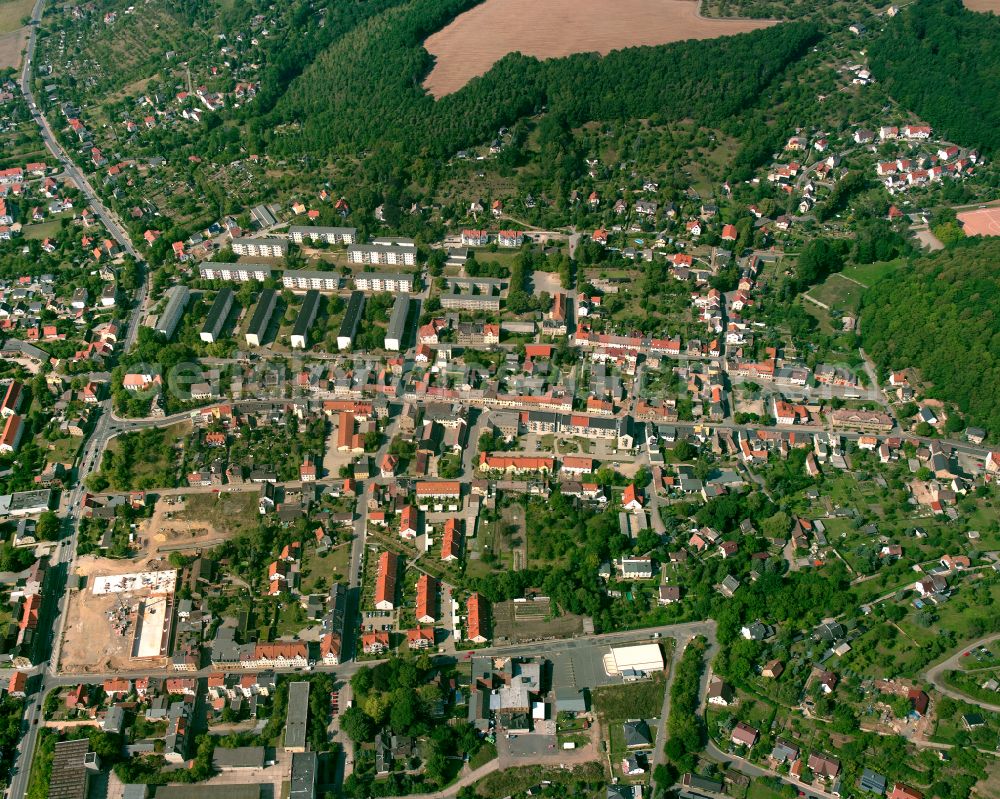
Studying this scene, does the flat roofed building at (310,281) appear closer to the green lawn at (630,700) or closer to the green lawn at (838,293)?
the green lawn at (838,293)

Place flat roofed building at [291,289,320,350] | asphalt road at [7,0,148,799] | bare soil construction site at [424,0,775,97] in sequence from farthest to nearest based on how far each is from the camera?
bare soil construction site at [424,0,775,97] → flat roofed building at [291,289,320,350] → asphalt road at [7,0,148,799]

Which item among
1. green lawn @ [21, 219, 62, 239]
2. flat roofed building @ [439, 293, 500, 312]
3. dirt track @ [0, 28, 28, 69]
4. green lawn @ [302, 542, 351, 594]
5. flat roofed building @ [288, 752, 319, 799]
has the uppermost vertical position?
dirt track @ [0, 28, 28, 69]

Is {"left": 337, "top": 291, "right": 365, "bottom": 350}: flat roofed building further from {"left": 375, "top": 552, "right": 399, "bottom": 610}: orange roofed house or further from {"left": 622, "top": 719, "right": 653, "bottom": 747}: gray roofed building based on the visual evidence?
{"left": 622, "top": 719, "right": 653, "bottom": 747}: gray roofed building

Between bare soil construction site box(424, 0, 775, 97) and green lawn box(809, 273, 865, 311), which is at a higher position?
bare soil construction site box(424, 0, 775, 97)

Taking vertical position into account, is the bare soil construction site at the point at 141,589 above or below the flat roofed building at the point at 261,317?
below

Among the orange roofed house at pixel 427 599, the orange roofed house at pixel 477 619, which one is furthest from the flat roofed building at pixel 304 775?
the orange roofed house at pixel 477 619

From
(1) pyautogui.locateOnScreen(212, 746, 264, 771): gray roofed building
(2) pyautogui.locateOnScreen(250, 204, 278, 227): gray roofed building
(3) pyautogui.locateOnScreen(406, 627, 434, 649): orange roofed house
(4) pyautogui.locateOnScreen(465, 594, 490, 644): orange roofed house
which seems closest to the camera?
(1) pyautogui.locateOnScreen(212, 746, 264, 771): gray roofed building

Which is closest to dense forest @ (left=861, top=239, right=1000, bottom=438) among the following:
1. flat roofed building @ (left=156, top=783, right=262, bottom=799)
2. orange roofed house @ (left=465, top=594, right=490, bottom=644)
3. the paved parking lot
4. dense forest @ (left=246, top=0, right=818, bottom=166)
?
the paved parking lot

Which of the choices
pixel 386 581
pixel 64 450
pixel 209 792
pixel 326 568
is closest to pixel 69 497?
pixel 64 450
